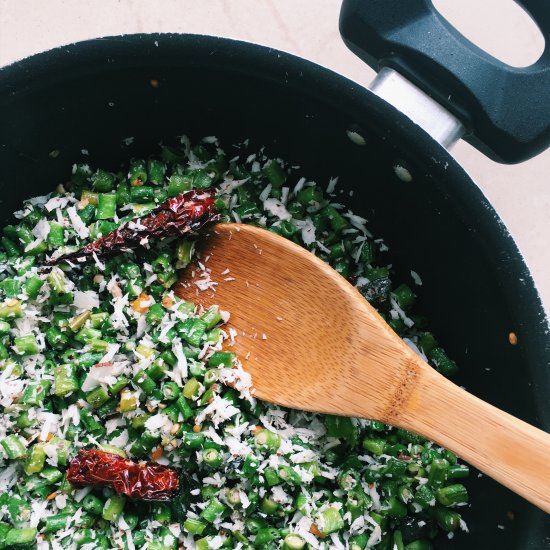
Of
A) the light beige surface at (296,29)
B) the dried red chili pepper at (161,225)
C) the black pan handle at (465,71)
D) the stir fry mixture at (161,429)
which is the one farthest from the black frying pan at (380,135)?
the light beige surface at (296,29)

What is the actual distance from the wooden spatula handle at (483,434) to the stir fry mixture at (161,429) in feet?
1.02

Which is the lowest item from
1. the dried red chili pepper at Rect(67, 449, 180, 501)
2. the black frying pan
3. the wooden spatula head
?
the dried red chili pepper at Rect(67, 449, 180, 501)

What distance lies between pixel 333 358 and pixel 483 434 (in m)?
0.40

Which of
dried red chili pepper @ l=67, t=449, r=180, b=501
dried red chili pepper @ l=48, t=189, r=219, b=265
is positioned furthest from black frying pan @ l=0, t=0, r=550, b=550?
dried red chili pepper @ l=67, t=449, r=180, b=501

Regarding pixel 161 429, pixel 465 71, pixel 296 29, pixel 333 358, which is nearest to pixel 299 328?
pixel 333 358

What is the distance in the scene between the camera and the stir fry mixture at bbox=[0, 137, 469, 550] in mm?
1778

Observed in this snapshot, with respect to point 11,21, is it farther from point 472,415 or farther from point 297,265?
point 472,415

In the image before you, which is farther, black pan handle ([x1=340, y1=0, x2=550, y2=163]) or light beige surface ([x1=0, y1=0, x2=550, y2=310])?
light beige surface ([x1=0, y1=0, x2=550, y2=310])

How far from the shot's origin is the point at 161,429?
1.77 m

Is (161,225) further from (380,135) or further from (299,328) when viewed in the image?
(380,135)

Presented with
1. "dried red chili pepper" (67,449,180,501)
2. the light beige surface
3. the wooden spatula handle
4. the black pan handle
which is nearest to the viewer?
the wooden spatula handle

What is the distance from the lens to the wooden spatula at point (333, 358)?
146cm

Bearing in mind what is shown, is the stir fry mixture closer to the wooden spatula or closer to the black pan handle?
the wooden spatula

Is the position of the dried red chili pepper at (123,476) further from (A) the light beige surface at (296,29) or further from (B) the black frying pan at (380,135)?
(A) the light beige surface at (296,29)
